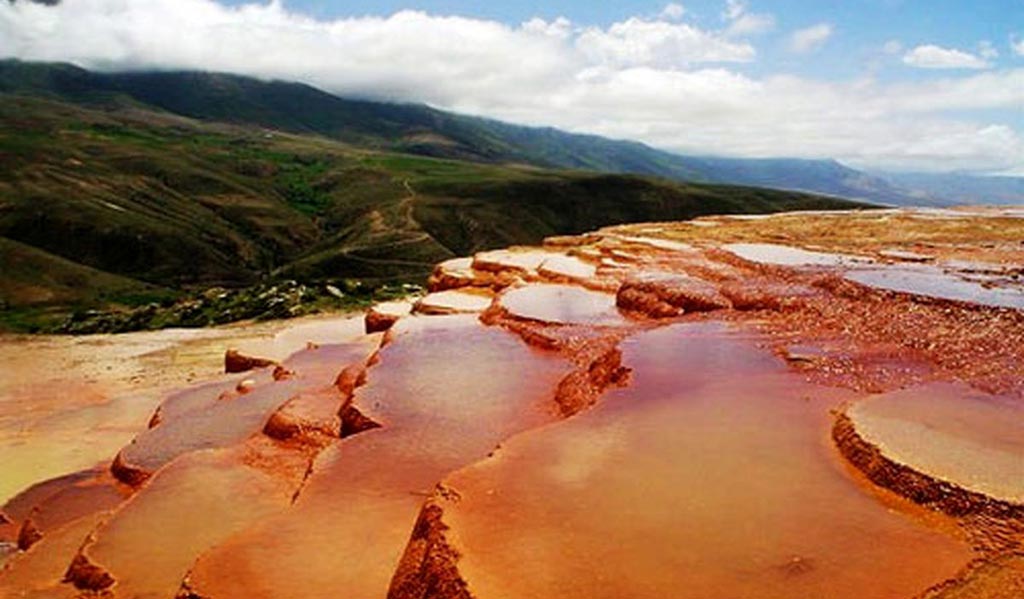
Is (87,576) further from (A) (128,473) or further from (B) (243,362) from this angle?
(B) (243,362)

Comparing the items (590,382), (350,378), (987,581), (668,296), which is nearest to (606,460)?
(987,581)

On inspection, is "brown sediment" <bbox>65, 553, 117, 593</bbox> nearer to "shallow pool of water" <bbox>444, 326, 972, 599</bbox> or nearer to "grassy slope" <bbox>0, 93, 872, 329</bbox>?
"shallow pool of water" <bbox>444, 326, 972, 599</bbox>

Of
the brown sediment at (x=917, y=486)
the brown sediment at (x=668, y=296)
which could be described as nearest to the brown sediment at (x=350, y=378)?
the brown sediment at (x=668, y=296)

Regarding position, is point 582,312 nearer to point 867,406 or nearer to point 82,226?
point 867,406

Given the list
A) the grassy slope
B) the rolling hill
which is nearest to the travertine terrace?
the rolling hill

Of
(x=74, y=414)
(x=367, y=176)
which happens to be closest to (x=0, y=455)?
(x=74, y=414)

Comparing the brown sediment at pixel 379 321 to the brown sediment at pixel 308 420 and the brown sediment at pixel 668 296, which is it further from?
the brown sediment at pixel 308 420
